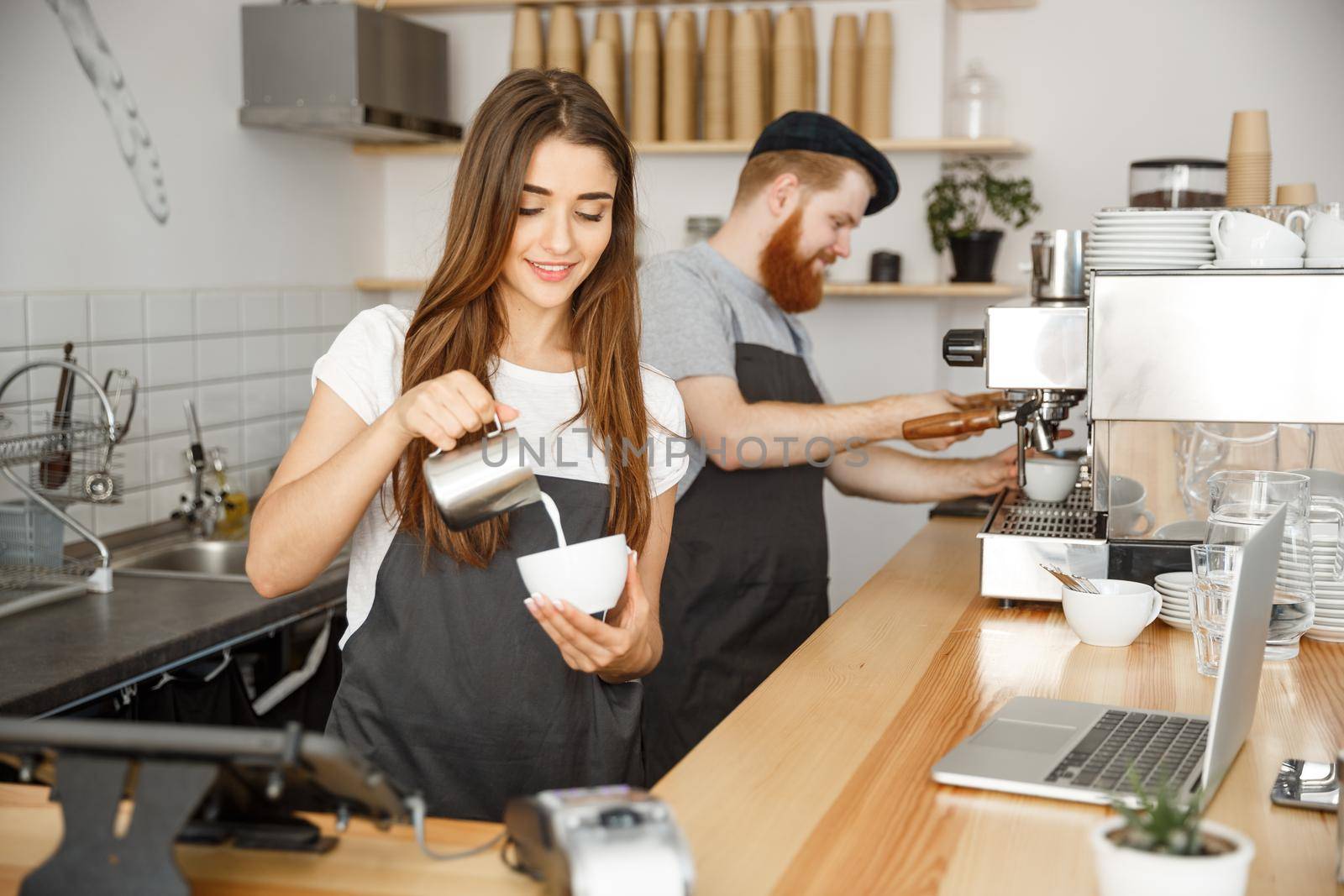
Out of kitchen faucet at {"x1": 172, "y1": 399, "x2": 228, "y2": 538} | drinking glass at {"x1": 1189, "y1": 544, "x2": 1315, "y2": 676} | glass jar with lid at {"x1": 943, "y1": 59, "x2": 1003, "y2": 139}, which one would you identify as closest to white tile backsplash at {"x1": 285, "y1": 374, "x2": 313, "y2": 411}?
kitchen faucet at {"x1": 172, "y1": 399, "x2": 228, "y2": 538}

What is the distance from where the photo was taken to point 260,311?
10.5ft

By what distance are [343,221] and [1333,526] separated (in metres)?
2.77

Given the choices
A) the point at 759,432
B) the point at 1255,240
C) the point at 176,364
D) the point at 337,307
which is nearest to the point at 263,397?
the point at 176,364

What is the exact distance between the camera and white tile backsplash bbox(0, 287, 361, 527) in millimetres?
2479

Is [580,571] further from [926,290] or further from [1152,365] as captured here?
[926,290]

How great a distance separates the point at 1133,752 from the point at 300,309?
2663 mm

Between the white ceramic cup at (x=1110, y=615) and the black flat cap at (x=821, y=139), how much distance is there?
1.04 m

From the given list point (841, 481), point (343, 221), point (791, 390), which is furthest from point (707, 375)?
point (343, 221)

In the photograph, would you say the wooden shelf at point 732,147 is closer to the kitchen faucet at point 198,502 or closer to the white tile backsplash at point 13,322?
the kitchen faucet at point 198,502

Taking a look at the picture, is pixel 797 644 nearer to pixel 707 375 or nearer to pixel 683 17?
pixel 707 375

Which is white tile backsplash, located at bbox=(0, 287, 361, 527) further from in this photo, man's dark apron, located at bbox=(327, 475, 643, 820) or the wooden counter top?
the wooden counter top

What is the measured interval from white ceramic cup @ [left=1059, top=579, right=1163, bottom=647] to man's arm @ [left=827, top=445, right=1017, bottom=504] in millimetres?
715

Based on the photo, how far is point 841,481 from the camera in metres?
2.56

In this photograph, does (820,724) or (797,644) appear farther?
(797,644)
